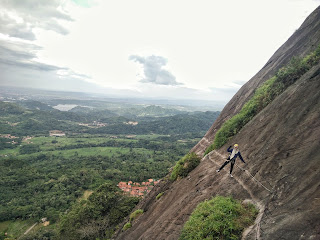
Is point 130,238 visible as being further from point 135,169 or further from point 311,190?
point 135,169

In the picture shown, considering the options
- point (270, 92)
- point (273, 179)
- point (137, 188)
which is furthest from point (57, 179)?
point (273, 179)

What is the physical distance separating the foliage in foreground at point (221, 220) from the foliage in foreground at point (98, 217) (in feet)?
65.7

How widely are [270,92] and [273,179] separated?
34.8 ft

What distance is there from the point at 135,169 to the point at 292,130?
277 ft

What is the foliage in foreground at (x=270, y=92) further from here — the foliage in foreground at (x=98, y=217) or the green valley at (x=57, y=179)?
the green valley at (x=57, y=179)

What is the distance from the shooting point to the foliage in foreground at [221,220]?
9367 millimetres

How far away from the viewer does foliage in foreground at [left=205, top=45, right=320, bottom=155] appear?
1630 centimetres

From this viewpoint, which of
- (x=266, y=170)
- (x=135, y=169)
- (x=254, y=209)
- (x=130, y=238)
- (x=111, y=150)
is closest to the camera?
(x=254, y=209)

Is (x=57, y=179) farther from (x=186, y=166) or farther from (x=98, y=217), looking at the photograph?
(x=186, y=166)

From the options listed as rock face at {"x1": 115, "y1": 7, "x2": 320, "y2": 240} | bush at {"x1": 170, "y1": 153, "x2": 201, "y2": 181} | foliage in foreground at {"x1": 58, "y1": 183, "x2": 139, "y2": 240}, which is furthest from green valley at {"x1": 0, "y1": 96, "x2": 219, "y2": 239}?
rock face at {"x1": 115, "y1": 7, "x2": 320, "y2": 240}

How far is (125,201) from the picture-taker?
32.9 meters

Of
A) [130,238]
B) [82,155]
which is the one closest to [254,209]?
[130,238]

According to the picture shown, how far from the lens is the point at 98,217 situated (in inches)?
1264

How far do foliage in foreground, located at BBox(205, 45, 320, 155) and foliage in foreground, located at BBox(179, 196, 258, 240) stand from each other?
9198mm
